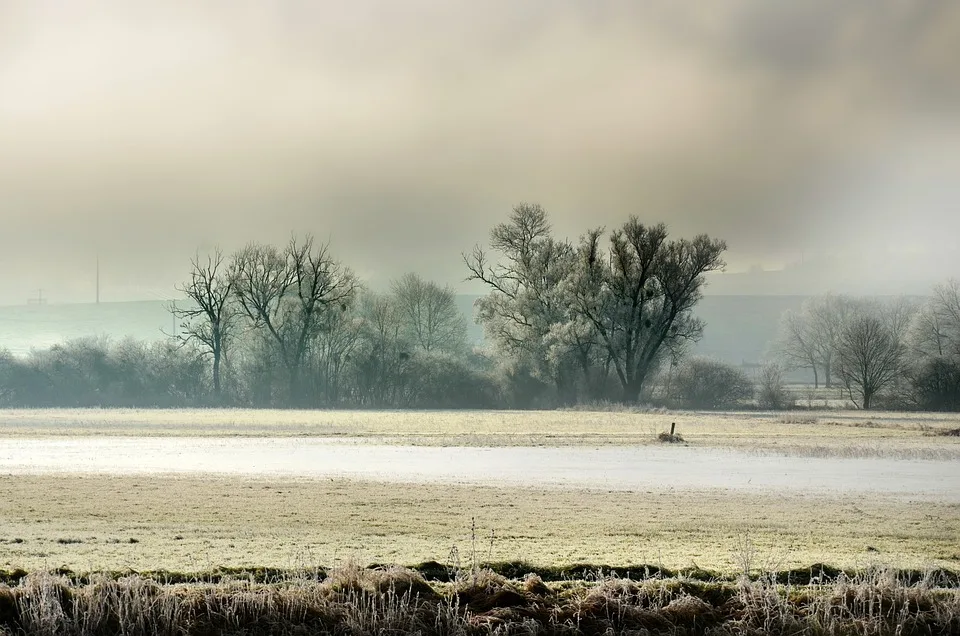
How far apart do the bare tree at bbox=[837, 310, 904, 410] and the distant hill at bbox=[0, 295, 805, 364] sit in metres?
55.6

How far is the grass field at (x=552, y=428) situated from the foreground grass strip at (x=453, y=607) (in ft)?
76.1

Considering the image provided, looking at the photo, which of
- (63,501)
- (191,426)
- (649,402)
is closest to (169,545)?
(63,501)

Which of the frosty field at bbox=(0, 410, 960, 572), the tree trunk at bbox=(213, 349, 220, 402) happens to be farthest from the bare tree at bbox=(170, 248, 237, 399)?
the frosty field at bbox=(0, 410, 960, 572)

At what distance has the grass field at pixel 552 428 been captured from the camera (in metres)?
38.3

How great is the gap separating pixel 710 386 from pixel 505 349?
15.3m

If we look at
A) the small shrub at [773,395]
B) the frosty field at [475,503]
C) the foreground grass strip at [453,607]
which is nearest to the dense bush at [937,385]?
the small shrub at [773,395]

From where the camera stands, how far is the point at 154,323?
14875cm

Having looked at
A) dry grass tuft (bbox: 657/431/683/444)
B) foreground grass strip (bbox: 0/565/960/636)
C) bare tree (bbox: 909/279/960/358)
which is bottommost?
foreground grass strip (bbox: 0/565/960/636)

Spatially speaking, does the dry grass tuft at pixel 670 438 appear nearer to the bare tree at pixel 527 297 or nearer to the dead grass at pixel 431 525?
the dead grass at pixel 431 525

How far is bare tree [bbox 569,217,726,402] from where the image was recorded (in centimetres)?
7406

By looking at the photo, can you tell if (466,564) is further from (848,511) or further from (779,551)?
(848,511)

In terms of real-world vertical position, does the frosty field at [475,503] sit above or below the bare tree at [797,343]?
below

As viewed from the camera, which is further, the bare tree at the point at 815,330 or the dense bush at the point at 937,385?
the bare tree at the point at 815,330

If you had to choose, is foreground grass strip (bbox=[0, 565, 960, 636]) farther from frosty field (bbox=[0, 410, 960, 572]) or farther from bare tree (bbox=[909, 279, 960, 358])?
bare tree (bbox=[909, 279, 960, 358])
